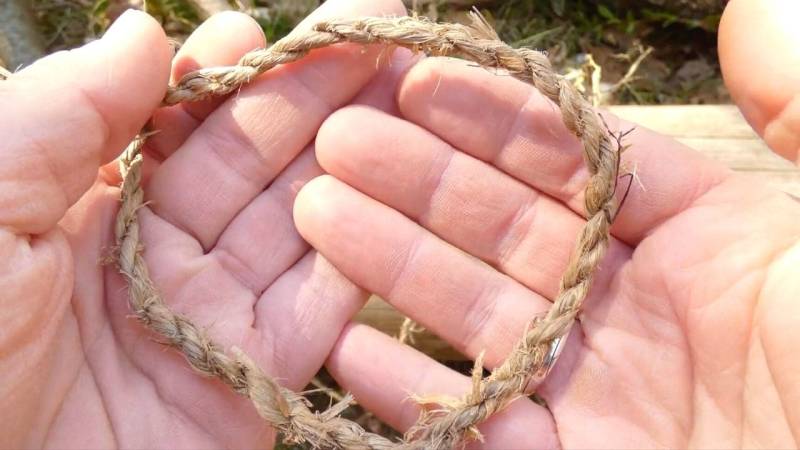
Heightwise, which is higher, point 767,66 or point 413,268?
point 767,66

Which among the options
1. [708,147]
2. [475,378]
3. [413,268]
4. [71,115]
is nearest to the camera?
[71,115]

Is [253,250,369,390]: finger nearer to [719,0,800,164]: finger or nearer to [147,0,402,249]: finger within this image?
[147,0,402,249]: finger

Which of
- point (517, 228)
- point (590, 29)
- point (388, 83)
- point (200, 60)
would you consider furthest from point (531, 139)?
point (590, 29)

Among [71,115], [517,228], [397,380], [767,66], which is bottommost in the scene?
[397,380]

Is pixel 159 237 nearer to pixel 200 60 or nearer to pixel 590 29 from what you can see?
pixel 200 60

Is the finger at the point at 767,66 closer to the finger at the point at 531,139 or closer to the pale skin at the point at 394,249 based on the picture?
the pale skin at the point at 394,249

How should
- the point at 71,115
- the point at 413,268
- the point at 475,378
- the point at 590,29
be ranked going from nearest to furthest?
the point at 71,115, the point at 475,378, the point at 413,268, the point at 590,29

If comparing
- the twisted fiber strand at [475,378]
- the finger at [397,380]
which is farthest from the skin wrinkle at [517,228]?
the finger at [397,380]

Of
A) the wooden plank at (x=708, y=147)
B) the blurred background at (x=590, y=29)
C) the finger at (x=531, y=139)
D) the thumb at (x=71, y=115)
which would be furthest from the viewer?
the blurred background at (x=590, y=29)
